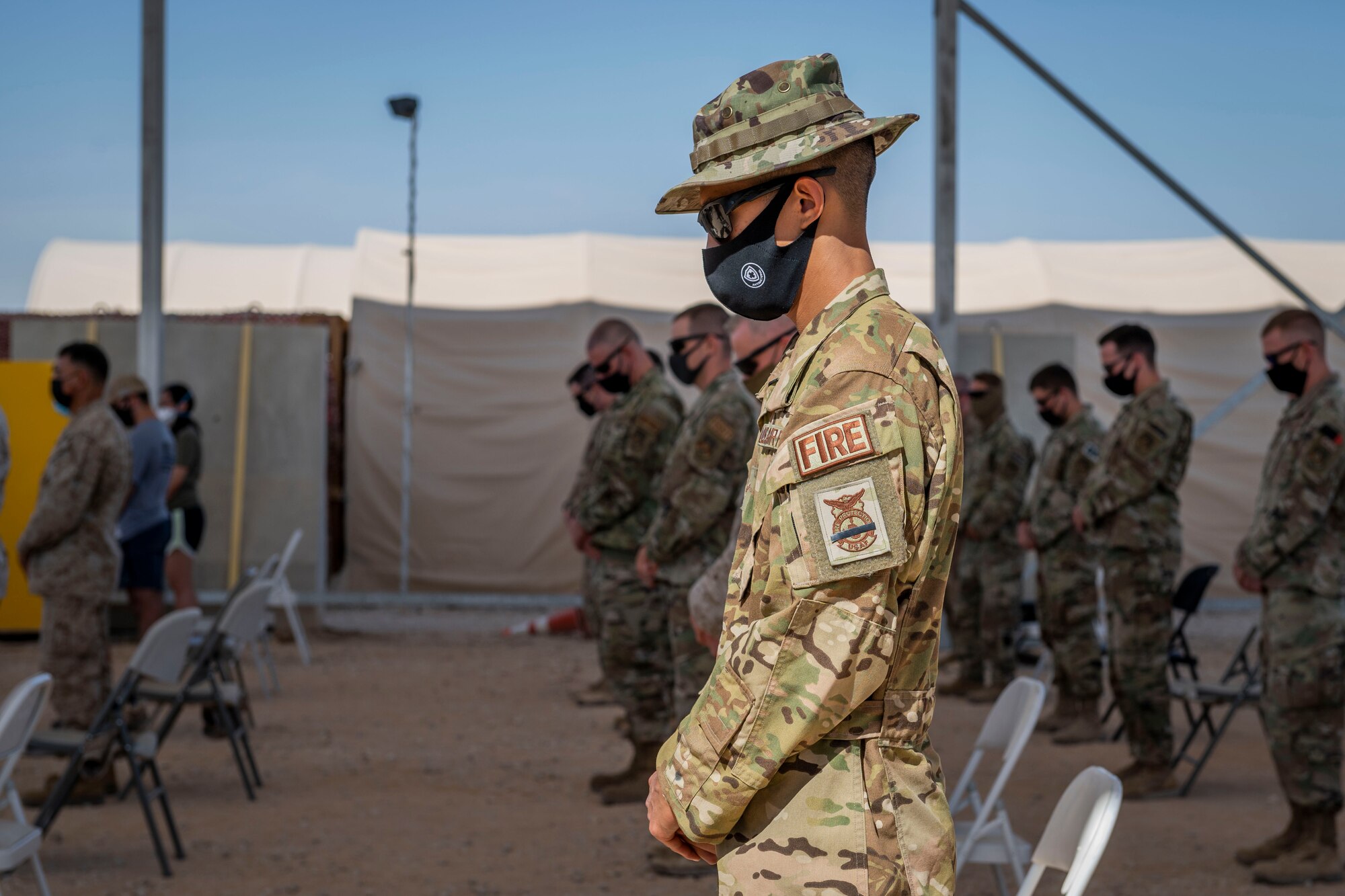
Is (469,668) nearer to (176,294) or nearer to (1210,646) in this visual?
(1210,646)

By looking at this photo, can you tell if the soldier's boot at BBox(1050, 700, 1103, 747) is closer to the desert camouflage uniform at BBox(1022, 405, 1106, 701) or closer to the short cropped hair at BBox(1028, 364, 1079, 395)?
the desert camouflage uniform at BBox(1022, 405, 1106, 701)

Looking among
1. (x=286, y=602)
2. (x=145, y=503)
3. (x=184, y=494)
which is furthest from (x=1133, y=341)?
(x=286, y=602)

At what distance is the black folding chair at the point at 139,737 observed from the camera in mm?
4348

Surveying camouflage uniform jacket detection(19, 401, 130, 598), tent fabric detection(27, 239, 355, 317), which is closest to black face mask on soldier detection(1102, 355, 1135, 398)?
camouflage uniform jacket detection(19, 401, 130, 598)

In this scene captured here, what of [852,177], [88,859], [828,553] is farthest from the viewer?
[88,859]

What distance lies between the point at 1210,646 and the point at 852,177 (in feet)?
32.5

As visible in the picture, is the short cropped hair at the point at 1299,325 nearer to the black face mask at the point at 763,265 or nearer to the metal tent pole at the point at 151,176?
the black face mask at the point at 763,265

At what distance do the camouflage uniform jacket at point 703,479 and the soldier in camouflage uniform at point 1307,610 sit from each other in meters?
1.78

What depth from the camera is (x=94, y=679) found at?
548cm

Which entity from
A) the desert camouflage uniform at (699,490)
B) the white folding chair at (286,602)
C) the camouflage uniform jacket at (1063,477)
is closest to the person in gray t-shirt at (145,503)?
the white folding chair at (286,602)

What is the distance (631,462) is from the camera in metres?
5.50

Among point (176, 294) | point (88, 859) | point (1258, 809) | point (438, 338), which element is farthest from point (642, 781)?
point (176, 294)

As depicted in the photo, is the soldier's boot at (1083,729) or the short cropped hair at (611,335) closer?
the short cropped hair at (611,335)

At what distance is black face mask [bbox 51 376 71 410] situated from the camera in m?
5.68
